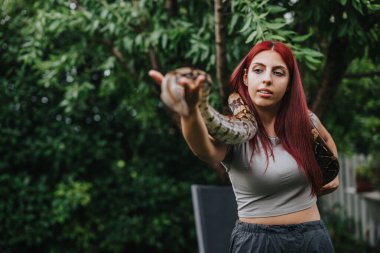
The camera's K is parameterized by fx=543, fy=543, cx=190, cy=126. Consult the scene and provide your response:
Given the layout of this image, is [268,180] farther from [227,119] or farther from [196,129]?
[196,129]

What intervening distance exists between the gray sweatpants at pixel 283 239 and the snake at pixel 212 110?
0.36m

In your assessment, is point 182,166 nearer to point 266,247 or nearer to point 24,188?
point 24,188

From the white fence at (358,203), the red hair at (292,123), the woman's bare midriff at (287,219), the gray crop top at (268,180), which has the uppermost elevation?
the red hair at (292,123)

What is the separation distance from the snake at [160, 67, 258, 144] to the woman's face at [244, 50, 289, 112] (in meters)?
0.06

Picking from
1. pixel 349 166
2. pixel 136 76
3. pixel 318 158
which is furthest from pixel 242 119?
pixel 349 166

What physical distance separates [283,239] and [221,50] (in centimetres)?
140

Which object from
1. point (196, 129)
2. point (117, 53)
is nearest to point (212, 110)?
point (196, 129)

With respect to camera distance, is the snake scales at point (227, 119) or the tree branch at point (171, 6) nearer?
the snake scales at point (227, 119)

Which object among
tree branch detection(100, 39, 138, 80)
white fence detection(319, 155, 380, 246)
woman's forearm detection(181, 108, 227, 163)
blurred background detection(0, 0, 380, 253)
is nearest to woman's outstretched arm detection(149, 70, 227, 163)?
woman's forearm detection(181, 108, 227, 163)

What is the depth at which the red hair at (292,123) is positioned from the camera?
195 cm

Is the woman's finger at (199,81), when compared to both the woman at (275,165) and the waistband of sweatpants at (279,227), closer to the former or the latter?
the woman at (275,165)

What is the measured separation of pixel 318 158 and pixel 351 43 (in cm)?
119

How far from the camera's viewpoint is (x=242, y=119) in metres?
1.84

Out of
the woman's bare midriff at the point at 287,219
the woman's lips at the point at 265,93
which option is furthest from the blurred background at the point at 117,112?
the woman's bare midriff at the point at 287,219
